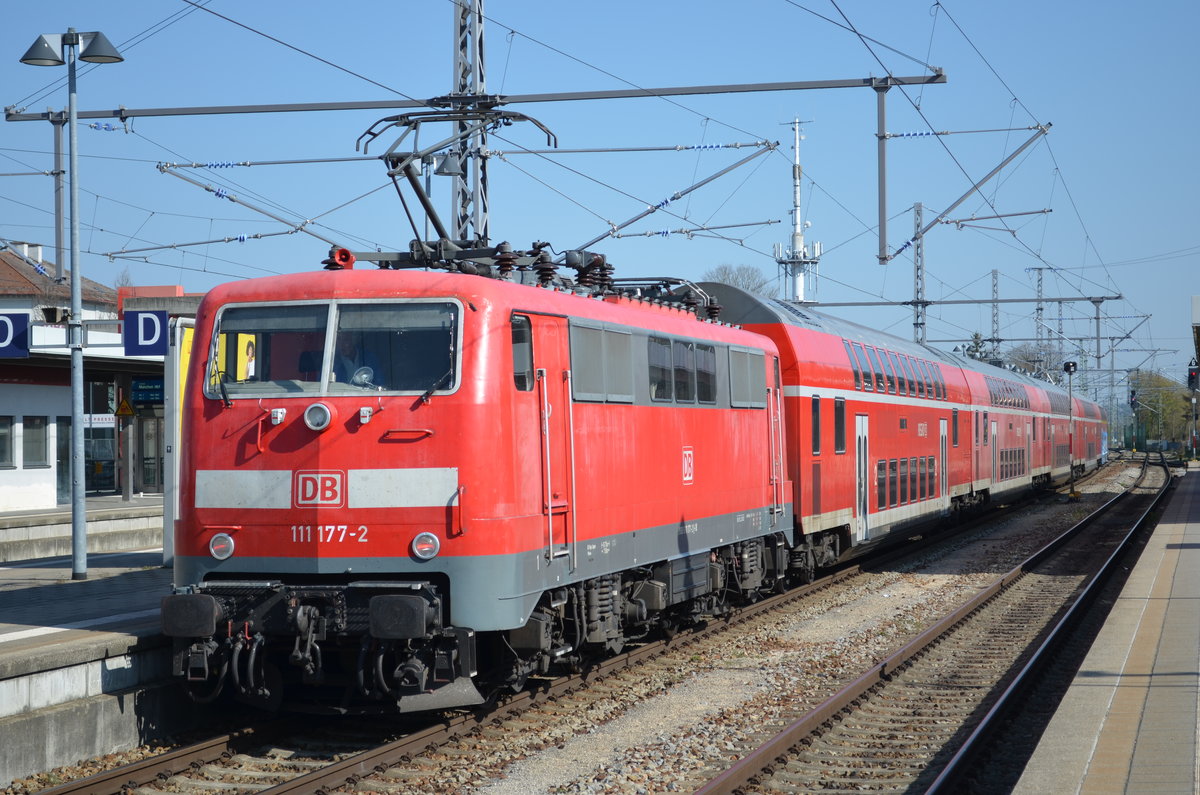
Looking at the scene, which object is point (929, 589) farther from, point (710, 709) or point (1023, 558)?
point (710, 709)

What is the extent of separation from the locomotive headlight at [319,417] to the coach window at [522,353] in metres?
1.41

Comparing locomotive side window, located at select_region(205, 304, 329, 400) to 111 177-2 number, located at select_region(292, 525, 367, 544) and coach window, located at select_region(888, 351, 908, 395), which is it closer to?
111 177-2 number, located at select_region(292, 525, 367, 544)

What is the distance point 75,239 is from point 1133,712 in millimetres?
13257

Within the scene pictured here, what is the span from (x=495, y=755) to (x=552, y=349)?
10.4ft

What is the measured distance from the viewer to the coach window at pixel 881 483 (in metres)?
21.2

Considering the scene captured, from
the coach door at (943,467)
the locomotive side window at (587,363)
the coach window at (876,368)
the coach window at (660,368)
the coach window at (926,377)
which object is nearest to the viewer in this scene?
the locomotive side window at (587,363)

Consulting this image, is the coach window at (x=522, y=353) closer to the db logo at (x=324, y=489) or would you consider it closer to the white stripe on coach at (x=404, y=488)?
the white stripe on coach at (x=404, y=488)

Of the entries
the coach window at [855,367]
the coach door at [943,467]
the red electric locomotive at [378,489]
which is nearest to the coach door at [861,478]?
the coach window at [855,367]

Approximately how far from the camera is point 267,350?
31.4ft

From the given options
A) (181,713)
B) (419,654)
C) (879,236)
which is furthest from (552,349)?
(879,236)

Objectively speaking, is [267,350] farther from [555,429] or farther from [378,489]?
[555,429]

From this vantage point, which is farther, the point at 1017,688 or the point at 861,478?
the point at 861,478

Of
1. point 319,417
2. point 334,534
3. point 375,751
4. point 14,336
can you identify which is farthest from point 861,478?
point 14,336

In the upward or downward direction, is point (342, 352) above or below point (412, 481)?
above
